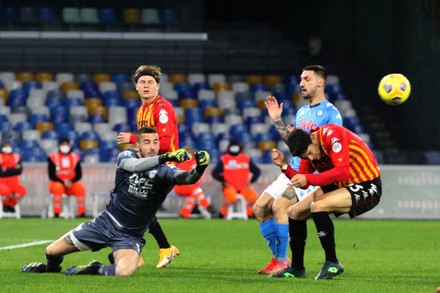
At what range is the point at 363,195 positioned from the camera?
9.26 meters

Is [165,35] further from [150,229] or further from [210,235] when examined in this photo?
[150,229]

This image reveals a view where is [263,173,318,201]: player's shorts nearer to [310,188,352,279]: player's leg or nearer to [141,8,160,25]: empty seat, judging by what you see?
[310,188,352,279]: player's leg

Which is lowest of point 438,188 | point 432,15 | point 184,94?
point 438,188

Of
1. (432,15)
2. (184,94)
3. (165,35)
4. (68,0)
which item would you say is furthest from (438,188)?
(68,0)

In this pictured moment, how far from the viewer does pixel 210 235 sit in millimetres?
16438

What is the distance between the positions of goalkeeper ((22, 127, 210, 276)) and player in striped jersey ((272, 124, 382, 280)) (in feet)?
3.55

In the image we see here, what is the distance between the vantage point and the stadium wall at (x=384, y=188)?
21969 mm

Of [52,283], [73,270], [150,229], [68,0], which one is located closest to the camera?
[52,283]

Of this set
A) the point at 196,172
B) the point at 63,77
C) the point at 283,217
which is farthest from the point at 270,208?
the point at 63,77

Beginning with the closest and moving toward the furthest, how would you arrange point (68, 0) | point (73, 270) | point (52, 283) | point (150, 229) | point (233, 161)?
1. point (52, 283)
2. point (73, 270)
3. point (150, 229)
4. point (233, 161)
5. point (68, 0)

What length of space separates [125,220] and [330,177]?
1846mm

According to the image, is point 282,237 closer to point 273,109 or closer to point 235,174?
point 273,109

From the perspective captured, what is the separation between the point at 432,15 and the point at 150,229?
16.9m

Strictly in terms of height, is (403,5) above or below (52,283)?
above
